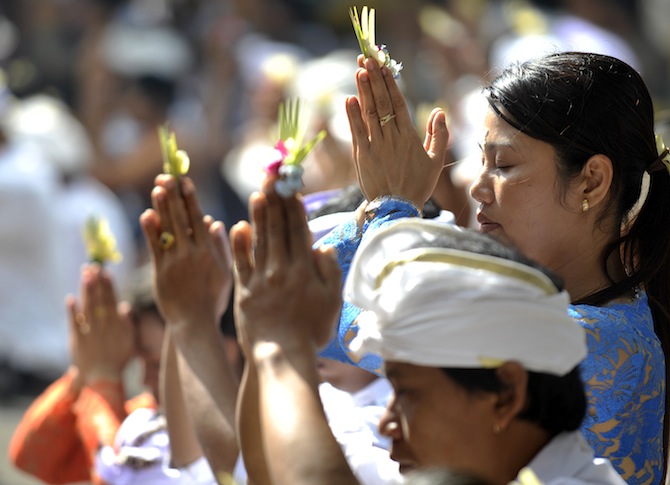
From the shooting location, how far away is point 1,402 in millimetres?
7809

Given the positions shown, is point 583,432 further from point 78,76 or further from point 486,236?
point 78,76

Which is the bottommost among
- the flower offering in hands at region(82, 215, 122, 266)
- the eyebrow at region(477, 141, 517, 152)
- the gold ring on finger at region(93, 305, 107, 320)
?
the gold ring on finger at region(93, 305, 107, 320)

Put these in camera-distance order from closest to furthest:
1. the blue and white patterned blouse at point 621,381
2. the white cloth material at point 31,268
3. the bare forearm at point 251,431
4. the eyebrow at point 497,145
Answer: the bare forearm at point 251,431, the blue and white patterned blouse at point 621,381, the eyebrow at point 497,145, the white cloth material at point 31,268

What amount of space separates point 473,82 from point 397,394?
5319 millimetres

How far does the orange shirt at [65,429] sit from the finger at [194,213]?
1015 millimetres

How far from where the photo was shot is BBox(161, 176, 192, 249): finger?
8.89ft

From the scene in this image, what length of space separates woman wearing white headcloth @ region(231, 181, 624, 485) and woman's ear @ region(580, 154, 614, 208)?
1.76ft

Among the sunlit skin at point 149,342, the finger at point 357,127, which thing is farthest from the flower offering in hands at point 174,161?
the sunlit skin at point 149,342

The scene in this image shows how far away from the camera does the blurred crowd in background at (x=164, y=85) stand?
25.2 ft

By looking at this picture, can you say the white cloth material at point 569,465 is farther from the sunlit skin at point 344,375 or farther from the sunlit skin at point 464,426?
the sunlit skin at point 344,375

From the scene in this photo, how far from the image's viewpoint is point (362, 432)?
2.71m

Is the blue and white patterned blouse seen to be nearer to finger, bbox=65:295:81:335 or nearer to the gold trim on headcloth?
the gold trim on headcloth

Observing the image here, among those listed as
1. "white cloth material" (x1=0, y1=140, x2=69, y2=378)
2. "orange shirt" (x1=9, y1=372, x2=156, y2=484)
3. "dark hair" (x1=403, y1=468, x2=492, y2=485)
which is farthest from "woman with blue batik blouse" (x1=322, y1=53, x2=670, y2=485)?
"white cloth material" (x1=0, y1=140, x2=69, y2=378)

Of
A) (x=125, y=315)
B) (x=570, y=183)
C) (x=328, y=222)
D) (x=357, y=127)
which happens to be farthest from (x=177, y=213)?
(x=125, y=315)
